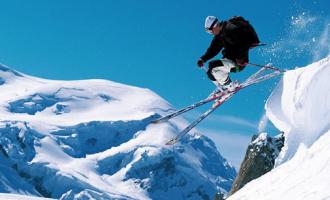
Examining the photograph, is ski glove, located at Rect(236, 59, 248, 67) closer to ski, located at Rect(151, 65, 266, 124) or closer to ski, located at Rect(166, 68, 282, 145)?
ski, located at Rect(166, 68, 282, 145)

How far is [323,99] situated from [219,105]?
743cm

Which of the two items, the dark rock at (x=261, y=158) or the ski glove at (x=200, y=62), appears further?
the dark rock at (x=261, y=158)

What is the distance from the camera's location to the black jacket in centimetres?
1155

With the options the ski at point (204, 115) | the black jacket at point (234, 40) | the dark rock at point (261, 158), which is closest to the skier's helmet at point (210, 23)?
the black jacket at point (234, 40)

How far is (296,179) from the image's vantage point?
24.0 feet

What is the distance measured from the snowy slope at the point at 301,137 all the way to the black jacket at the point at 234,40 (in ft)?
3.43

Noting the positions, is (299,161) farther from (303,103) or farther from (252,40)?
(252,40)

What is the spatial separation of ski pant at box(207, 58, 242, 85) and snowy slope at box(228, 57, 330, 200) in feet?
5.02

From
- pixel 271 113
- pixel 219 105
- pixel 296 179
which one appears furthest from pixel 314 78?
pixel 219 105

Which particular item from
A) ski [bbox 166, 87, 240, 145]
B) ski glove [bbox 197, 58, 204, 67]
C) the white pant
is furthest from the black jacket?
ski [bbox 166, 87, 240, 145]

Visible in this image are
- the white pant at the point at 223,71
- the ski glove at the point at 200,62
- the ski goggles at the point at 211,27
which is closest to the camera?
the ski goggles at the point at 211,27

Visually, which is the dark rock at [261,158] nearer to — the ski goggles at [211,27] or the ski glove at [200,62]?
the ski glove at [200,62]

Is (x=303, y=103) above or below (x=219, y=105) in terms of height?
below

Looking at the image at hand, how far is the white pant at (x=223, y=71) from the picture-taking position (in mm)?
12734
